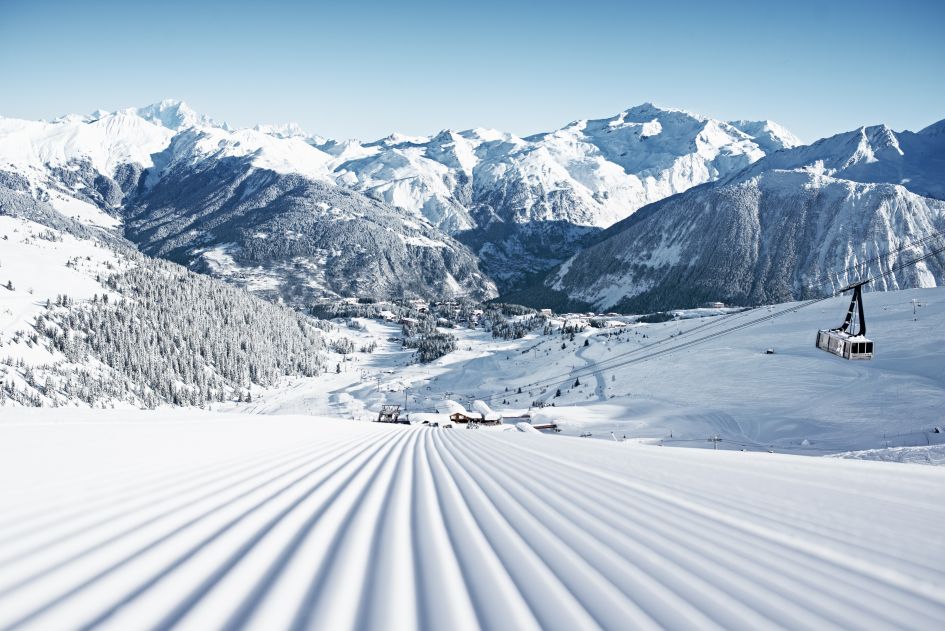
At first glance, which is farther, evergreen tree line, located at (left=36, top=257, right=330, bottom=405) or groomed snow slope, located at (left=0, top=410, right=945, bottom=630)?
evergreen tree line, located at (left=36, top=257, right=330, bottom=405)

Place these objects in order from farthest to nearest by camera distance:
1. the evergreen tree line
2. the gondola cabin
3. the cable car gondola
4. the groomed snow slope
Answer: the evergreen tree line
the gondola cabin
the cable car gondola
the groomed snow slope

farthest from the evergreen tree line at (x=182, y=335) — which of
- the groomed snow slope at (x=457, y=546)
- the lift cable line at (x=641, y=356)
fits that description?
the groomed snow slope at (x=457, y=546)

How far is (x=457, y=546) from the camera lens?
450 cm

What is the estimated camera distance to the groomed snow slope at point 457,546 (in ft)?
10.4

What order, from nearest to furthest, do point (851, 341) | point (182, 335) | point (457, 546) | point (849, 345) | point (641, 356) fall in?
point (457, 546) < point (851, 341) < point (849, 345) < point (641, 356) < point (182, 335)

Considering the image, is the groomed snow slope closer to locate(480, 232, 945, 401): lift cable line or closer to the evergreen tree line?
locate(480, 232, 945, 401): lift cable line

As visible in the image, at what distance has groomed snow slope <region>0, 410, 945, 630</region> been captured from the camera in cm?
318

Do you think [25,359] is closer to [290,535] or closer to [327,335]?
[327,335]

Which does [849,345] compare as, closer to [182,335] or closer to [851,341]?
[851,341]

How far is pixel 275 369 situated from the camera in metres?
131

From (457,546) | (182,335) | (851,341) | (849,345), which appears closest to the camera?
(457,546)

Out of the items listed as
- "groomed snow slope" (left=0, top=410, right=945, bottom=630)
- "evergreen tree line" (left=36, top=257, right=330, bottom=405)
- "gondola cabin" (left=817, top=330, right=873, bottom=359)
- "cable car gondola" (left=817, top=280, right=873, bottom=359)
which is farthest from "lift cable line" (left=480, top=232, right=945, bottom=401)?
"evergreen tree line" (left=36, top=257, right=330, bottom=405)

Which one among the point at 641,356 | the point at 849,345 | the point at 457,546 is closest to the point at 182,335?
the point at 641,356

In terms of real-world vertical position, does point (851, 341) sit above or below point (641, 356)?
above
